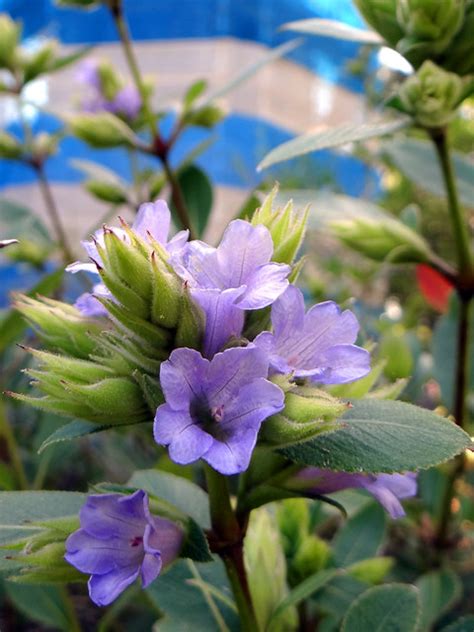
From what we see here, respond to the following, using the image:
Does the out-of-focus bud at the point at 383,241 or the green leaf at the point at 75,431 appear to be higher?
the green leaf at the point at 75,431

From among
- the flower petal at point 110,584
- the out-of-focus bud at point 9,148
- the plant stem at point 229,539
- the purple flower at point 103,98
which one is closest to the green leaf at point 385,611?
the plant stem at point 229,539

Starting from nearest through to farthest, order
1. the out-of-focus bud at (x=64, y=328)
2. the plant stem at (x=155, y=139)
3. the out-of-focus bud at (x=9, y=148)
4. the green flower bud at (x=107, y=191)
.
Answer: the out-of-focus bud at (x=64, y=328) → the plant stem at (x=155, y=139) → the green flower bud at (x=107, y=191) → the out-of-focus bud at (x=9, y=148)

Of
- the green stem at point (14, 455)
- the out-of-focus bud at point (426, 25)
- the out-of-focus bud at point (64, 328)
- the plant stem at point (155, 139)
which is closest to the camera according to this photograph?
the out-of-focus bud at point (64, 328)

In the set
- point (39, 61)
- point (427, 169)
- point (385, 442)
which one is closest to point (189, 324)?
point (385, 442)

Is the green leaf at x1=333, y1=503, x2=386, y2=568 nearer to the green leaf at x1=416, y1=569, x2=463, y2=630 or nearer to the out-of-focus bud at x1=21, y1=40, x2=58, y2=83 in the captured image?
the green leaf at x1=416, y1=569, x2=463, y2=630

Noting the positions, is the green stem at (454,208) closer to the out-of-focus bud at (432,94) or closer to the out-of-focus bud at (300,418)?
the out-of-focus bud at (432,94)

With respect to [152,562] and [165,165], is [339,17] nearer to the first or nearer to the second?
[165,165]

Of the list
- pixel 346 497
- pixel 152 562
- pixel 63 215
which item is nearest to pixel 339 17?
pixel 63 215
